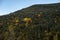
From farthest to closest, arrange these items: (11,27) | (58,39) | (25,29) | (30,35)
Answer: (11,27) → (25,29) → (30,35) → (58,39)

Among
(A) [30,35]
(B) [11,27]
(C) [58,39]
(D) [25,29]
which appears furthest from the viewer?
(B) [11,27]

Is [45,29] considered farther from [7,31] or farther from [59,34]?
[7,31]

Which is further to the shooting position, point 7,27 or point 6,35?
point 7,27

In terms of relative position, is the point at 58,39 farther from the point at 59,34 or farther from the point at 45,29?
the point at 45,29

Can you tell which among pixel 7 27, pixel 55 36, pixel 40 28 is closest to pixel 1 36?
pixel 7 27

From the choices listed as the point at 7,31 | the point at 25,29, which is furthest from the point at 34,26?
the point at 7,31

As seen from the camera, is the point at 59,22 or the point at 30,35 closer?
the point at 30,35

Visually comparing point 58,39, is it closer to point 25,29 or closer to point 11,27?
point 25,29

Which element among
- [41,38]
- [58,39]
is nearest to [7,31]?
[41,38]
